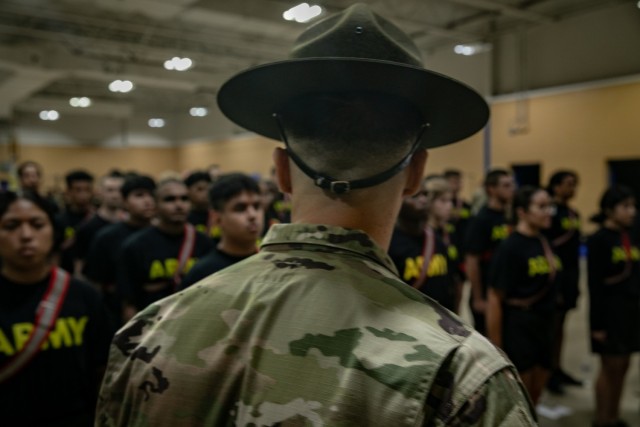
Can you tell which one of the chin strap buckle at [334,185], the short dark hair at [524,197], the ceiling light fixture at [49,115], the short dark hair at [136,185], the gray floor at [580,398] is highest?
the ceiling light fixture at [49,115]

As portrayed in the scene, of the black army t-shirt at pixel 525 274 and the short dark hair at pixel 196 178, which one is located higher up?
the short dark hair at pixel 196 178

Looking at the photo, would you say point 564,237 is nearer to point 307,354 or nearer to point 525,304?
point 525,304

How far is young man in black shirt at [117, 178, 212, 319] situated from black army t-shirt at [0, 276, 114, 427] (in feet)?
3.92

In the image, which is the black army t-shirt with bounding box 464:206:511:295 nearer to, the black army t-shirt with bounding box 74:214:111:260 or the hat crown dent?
the black army t-shirt with bounding box 74:214:111:260

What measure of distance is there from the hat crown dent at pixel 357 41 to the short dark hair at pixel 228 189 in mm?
2157

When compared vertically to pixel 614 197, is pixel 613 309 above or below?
below

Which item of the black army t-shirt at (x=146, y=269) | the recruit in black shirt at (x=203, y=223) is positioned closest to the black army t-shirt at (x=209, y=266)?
the black army t-shirt at (x=146, y=269)

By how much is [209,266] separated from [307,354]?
2104mm

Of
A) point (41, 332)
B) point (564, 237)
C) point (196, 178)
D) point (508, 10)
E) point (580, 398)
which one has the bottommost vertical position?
point (580, 398)

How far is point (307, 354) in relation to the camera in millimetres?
815

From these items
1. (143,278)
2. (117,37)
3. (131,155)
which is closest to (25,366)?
(143,278)

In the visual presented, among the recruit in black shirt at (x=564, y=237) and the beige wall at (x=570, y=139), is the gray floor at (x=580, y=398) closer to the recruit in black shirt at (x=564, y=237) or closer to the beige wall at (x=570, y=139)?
the recruit in black shirt at (x=564, y=237)

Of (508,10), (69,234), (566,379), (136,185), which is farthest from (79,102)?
(566,379)

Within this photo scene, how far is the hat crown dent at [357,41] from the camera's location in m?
1.02
